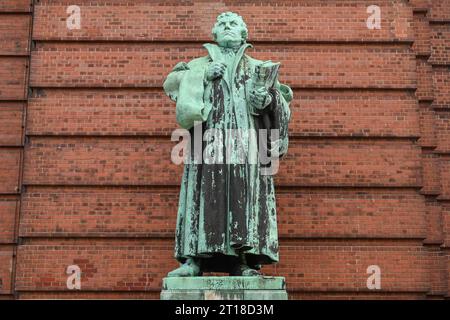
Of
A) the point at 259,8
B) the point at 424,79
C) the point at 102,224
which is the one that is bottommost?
the point at 102,224

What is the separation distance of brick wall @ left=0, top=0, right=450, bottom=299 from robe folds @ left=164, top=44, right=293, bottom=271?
346 centimetres

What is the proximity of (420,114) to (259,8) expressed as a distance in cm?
287

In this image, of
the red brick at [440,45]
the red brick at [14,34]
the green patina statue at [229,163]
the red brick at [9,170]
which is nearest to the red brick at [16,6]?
the red brick at [14,34]

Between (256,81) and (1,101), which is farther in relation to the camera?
(1,101)

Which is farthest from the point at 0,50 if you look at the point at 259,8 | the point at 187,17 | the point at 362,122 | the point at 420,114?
the point at 420,114

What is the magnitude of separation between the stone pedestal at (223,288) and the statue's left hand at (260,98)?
160 centimetres

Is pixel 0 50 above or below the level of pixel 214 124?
above

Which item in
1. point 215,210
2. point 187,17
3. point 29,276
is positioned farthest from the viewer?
point 187,17

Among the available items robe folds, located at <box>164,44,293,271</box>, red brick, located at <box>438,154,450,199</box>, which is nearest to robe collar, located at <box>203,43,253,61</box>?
robe folds, located at <box>164,44,293,271</box>

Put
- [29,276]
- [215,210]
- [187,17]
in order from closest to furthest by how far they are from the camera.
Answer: [215,210], [29,276], [187,17]

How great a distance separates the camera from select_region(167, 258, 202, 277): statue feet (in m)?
7.30

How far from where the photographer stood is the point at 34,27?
11617 millimetres

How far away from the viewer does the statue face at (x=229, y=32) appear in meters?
7.82

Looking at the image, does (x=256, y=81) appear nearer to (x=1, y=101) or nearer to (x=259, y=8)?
(x=259, y=8)
